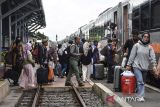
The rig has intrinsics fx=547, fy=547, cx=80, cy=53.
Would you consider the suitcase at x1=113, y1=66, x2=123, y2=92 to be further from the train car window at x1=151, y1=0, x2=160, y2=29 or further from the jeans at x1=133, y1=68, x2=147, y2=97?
the jeans at x1=133, y1=68, x2=147, y2=97

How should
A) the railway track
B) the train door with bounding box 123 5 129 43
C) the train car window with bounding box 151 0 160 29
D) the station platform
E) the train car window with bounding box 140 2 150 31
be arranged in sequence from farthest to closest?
the train door with bounding box 123 5 129 43 → the train car window with bounding box 140 2 150 31 → the train car window with bounding box 151 0 160 29 → the station platform → the railway track

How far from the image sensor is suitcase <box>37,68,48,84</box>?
19.5 m

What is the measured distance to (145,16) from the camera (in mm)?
19609

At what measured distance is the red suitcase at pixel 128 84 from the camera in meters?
14.8

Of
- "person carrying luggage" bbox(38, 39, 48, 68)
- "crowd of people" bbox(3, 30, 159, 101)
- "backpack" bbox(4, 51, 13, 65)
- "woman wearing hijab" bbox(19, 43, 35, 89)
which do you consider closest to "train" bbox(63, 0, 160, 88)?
"crowd of people" bbox(3, 30, 159, 101)

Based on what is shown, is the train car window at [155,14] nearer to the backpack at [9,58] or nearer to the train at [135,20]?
the train at [135,20]

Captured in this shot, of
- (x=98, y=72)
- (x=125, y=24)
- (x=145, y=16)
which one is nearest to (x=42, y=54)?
(x=145, y=16)

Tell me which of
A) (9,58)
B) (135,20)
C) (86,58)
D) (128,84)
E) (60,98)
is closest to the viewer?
(128,84)

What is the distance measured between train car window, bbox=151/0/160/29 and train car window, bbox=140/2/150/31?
2.22 ft

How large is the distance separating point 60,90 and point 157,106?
23.0 feet

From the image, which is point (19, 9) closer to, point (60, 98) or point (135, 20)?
point (135, 20)

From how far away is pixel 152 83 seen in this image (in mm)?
20516

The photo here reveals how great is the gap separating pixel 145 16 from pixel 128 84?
206 inches

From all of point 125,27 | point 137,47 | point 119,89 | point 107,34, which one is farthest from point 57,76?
point 137,47
